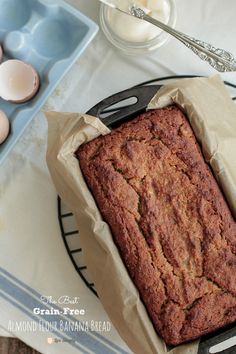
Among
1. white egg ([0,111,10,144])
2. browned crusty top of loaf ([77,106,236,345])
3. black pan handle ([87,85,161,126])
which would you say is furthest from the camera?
white egg ([0,111,10,144])

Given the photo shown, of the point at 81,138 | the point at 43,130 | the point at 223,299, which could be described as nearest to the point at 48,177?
the point at 43,130

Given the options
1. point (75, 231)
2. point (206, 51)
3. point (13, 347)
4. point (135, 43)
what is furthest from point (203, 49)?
point (13, 347)

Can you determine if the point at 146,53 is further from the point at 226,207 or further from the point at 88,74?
the point at 226,207

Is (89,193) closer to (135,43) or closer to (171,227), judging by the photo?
(171,227)

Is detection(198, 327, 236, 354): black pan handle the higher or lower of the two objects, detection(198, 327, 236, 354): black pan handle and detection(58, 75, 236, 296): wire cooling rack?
the lower

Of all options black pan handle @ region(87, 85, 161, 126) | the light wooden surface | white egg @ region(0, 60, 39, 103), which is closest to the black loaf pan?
black pan handle @ region(87, 85, 161, 126)

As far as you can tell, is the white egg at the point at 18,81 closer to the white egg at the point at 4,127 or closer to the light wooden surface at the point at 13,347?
the white egg at the point at 4,127

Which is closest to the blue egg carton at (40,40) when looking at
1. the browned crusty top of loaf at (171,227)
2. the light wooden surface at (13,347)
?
the browned crusty top of loaf at (171,227)

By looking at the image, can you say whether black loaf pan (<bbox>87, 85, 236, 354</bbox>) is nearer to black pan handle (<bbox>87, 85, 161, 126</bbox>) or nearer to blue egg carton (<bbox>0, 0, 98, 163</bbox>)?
black pan handle (<bbox>87, 85, 161, 126</bbox>)
